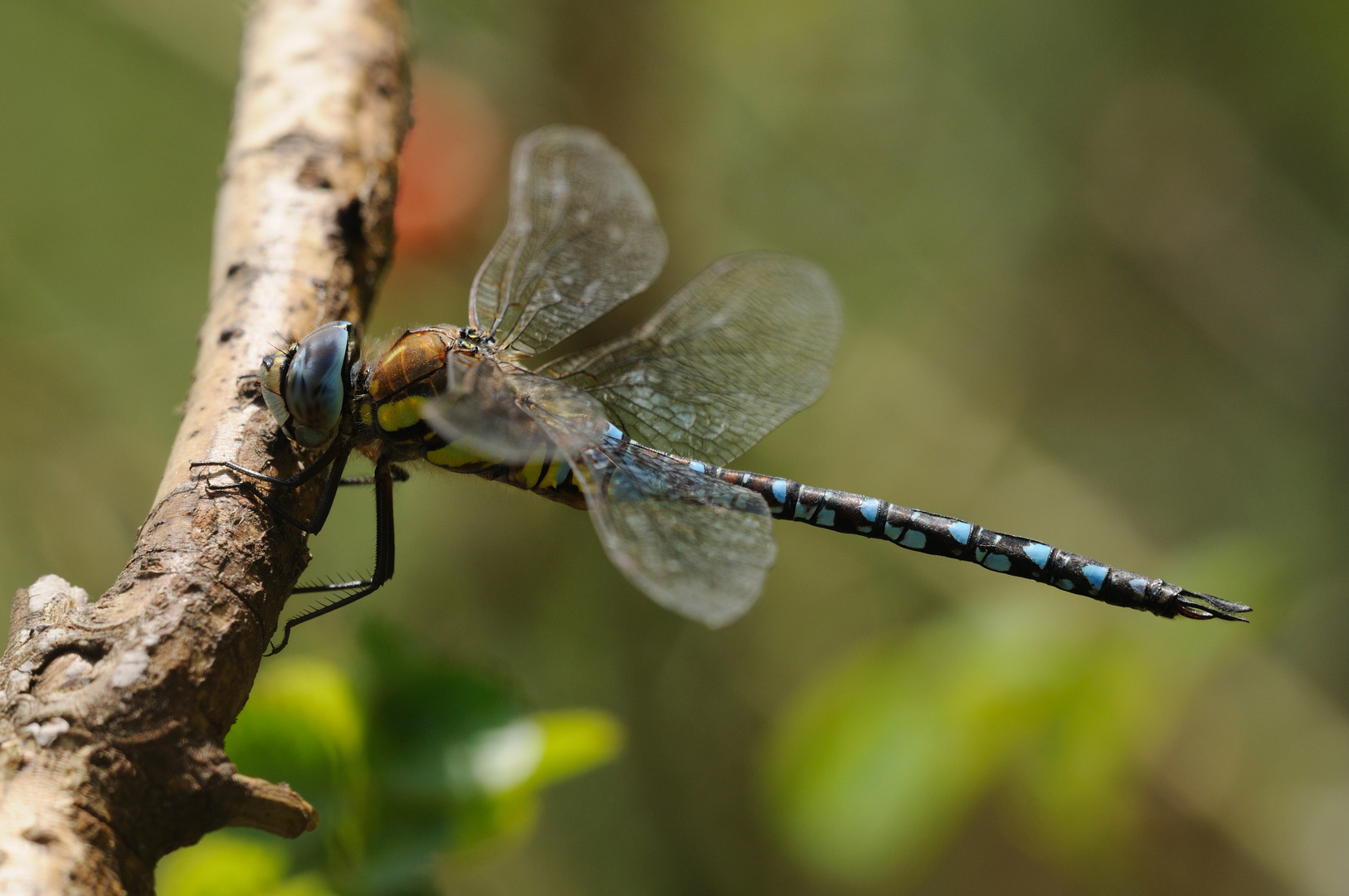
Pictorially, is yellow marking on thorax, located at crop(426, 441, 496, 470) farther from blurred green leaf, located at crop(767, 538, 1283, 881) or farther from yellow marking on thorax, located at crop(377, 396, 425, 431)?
blurred green leaf, located at crop(767, 538, 1283, 881)

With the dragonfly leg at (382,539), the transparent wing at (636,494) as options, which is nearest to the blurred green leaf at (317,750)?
the dragonfly leg at (382,539)

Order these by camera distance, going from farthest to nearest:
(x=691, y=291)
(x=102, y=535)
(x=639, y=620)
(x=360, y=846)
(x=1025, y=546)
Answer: (x=639, y=620) → (x=102, y=535) → (x=691, y=291) → (x=1025, y=546) → (x=360, y=846)

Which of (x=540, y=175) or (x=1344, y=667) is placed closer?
(x=540, y=175)

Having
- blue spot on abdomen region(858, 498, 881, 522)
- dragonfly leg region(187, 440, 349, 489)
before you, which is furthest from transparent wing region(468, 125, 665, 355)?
blue spot on abdomen region(858, 498, 881, 522)

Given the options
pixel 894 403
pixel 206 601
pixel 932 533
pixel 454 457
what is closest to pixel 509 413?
pixel 454 457

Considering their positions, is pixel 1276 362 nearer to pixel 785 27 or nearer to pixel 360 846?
pixel 785 27

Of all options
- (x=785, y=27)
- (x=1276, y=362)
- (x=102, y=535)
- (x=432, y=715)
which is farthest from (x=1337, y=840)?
(x=102, y=535)

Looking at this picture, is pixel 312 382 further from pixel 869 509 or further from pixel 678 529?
pixel 869 509
